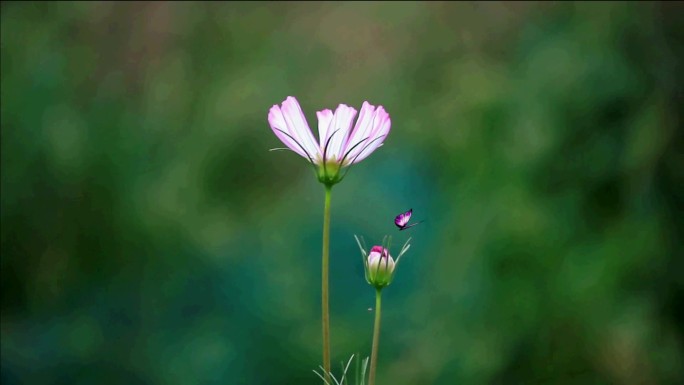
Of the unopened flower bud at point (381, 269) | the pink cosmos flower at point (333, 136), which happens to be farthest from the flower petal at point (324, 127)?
the unopened flower bud at point (381, 269)

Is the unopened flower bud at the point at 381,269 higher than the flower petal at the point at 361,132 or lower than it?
lower

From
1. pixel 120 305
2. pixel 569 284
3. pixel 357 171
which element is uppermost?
pixel 357 171

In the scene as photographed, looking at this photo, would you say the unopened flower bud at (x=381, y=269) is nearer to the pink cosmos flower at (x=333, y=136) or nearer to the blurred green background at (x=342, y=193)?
the pink cosmos flower at (x=333, y=136)

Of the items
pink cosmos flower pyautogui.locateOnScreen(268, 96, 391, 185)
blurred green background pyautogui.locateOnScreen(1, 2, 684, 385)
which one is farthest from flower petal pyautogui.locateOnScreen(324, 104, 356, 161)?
blurred green background pyautogui.locateOnScreen(1, 2, 684, 385)

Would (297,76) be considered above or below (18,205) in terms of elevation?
above

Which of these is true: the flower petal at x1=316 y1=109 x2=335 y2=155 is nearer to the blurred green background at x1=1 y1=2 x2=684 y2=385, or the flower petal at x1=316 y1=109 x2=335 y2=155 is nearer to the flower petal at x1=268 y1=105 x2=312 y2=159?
the flower petal at x1=268 y1=105 x2=312 y2=159

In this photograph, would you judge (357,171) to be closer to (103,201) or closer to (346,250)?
(346,250)

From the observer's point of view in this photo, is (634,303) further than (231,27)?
No

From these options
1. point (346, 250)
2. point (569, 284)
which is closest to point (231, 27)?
point (346, 250)
